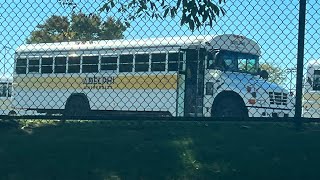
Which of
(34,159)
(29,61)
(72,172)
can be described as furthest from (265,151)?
(29,61)

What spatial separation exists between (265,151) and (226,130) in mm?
827

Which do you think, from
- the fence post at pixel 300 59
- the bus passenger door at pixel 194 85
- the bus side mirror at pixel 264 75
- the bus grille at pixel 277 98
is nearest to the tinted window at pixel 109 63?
the bus passenger door at pixel 194 85

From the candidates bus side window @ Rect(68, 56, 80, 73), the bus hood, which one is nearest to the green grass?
the bus hood

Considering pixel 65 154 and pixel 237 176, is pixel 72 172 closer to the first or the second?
pixel 65 154

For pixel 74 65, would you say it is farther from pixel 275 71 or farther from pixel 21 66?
pixel 275 71

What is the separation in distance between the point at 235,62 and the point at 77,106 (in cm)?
527

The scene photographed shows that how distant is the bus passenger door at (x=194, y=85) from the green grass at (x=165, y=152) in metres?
8.15

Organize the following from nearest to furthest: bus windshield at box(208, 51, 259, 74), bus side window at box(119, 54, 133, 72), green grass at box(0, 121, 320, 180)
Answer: green grass at box(0, 121, 320, 180) → bus windshield at box(208, 51, 259, 74) → bus side window at box(119, 54, 133, 72)

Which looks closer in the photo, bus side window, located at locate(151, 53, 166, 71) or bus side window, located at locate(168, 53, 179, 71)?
bus side window, located at locate(168, 53, 179, 71)

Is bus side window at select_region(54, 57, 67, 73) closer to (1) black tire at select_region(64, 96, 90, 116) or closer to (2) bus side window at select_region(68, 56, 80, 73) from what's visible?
(2) bus side window at select_region(68, 56, 80, 73)

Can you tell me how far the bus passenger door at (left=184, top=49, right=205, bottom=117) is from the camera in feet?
43.8

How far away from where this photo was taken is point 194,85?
13625 millimetres

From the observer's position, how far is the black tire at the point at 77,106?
15227 millimetres

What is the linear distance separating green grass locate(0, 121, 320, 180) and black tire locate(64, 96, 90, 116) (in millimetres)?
9976
